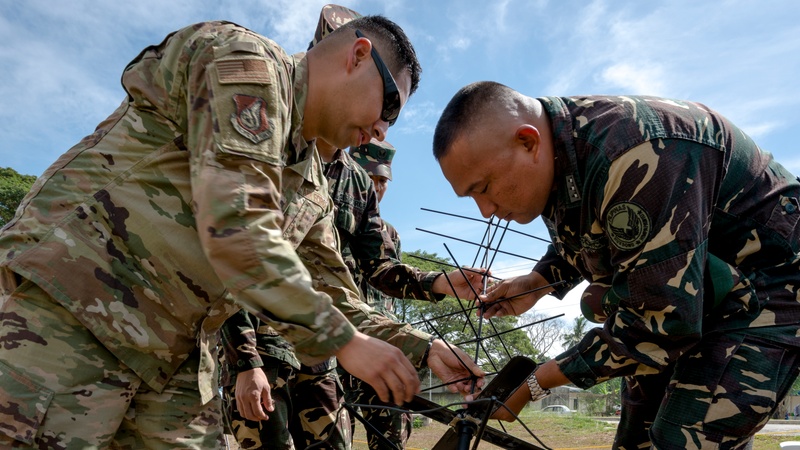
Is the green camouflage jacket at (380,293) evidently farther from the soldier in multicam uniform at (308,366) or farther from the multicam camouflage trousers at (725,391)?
the multicam camouflage trousers at (725,391)

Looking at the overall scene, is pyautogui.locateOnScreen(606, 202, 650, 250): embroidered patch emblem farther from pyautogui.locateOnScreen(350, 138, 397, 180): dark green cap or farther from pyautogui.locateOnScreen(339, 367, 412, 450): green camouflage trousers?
pyautogui.locateOnScreen(350, 138, 397, 180): dark green cap

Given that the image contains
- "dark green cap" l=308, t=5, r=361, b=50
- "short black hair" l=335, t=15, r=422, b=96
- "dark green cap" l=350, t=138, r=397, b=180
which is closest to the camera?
"short black hair" l=335, t=15, r=422, b=96

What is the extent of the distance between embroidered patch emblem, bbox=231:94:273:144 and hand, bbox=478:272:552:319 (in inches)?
83.8

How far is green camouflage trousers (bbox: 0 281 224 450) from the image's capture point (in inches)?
80.6

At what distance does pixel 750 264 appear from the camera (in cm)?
266

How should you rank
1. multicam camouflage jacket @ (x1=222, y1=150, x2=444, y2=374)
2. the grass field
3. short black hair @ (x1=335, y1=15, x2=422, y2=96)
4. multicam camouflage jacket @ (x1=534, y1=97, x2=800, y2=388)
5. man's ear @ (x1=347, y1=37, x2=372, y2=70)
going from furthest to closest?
the grass field, multicam camouflage jacket @ (x1=222, y1=150, x2=444, y2=374), short black hair @ (x1=335, y1=15, x2=422, y2=96), man's ear @ (x1=347, y1=37, x2=372, y2=70), multicam camouflage jacket @ (x1=534, y1=97, x2=800, y2=388)

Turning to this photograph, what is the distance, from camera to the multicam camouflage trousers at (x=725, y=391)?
97.5 inches

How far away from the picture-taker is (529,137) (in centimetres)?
279

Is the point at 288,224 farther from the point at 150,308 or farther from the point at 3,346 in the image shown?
the point at 3,346

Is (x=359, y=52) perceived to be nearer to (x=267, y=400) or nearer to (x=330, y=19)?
(x=267, y=400)

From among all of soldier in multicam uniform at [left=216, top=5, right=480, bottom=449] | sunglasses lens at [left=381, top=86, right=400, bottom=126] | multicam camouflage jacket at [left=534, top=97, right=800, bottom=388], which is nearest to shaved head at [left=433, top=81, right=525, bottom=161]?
multicam camouflage jacket at [left=534, top=97, right=800, bottom=388]

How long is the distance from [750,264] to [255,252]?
79.4 inches

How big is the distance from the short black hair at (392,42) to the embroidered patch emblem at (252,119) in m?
0.80

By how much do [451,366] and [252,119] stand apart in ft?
4.93
